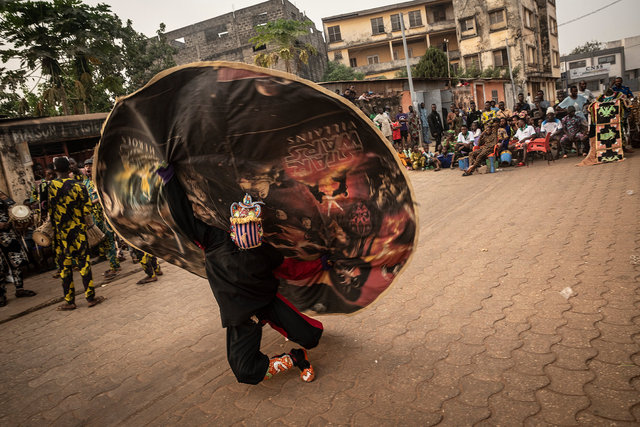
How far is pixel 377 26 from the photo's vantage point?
40188 millimetres

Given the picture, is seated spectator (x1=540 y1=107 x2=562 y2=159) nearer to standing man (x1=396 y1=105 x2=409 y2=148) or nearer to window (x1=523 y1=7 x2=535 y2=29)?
standing man (x1=396 y1=105 x2=409 y2=148)

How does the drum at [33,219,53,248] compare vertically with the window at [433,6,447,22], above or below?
below

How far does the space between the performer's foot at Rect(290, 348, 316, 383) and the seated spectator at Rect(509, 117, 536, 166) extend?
10008 millimetres

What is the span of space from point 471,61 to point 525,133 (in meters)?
29.5

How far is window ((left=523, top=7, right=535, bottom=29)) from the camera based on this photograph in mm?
34094

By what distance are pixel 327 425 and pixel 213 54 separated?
126ft

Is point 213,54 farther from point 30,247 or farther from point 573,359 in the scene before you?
point 573,359

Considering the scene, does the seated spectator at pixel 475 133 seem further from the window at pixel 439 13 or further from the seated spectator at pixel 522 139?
the window at pixel 439 13

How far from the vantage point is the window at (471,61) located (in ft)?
116

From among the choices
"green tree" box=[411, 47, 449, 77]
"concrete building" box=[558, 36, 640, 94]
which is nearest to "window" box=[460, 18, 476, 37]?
"green tree" box=[411, 47, 449, 77]

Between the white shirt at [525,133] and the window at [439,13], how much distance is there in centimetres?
3482

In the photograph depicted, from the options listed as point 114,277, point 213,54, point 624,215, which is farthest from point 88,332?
point 213,54

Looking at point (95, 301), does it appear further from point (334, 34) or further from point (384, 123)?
point (334, 34)

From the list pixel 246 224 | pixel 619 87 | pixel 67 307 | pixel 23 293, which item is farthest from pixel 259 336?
pixel 619 87
